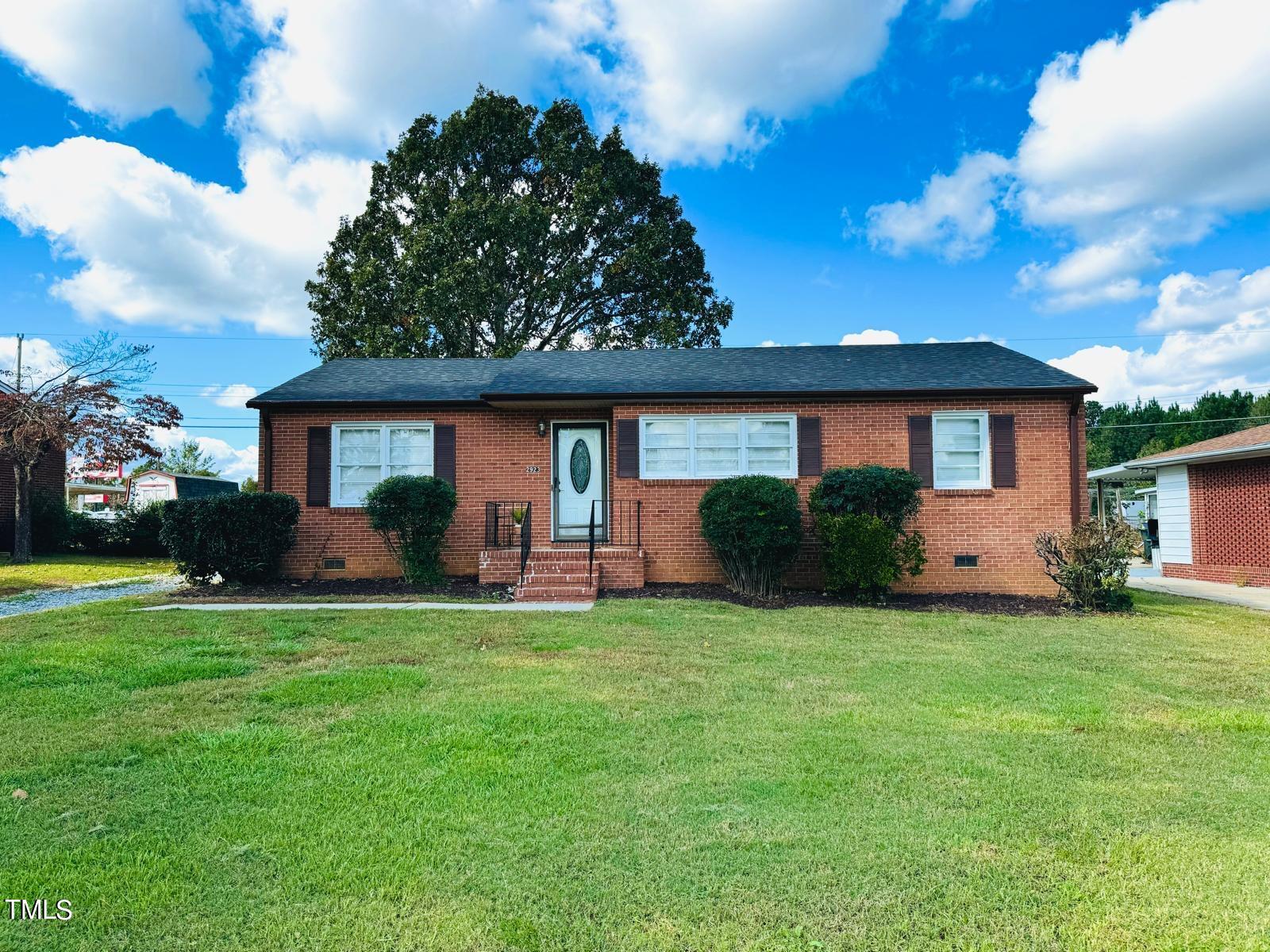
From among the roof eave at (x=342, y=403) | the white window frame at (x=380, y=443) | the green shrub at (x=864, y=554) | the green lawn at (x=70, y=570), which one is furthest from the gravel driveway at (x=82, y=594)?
the green shrub at (x=864, y=554)

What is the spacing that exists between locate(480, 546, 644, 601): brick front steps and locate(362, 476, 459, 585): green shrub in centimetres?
81

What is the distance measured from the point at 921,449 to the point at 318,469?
9.89 metres

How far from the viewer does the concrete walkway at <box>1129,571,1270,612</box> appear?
11.0 metres

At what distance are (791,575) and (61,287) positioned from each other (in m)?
19.9

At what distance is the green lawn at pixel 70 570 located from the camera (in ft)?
39.7

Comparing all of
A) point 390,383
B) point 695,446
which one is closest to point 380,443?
point 390,383

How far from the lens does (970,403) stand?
36.3ft

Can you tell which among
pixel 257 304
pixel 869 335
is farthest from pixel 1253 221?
pixel 257 304

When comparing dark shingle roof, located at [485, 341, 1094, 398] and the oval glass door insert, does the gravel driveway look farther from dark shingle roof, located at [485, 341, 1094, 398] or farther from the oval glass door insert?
the oval glass door insert

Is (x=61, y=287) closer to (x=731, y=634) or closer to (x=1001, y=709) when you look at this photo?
(x=731, y=634)

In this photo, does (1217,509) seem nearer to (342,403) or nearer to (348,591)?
(348,591)

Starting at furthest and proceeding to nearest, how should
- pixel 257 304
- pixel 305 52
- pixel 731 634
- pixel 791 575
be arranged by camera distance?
pixel 257 304, pixel 791 575, pixel 305 52, pixel 731 634

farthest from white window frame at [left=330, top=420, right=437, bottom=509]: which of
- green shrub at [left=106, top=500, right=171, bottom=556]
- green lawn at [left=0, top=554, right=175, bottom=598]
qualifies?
green shrub at [left=106, top=500, right=171, bottom=556]

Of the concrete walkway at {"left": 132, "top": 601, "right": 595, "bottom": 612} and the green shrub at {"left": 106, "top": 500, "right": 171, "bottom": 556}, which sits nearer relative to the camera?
the concrete walkway at {"left": 132, "top": 601, "right": 595, "bottom": 612}
